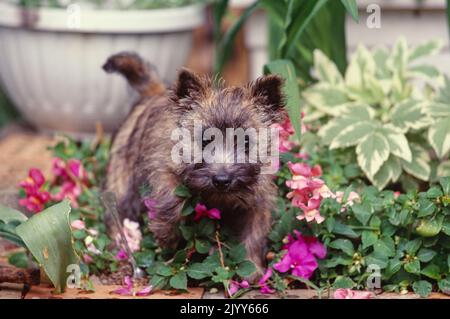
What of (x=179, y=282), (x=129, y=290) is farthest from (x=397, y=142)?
(x=129, y=290)

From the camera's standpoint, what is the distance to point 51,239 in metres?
2.87

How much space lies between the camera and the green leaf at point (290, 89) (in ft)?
10.3

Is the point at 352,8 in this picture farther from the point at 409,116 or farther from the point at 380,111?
the point at 380,111

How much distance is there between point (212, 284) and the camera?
310cm

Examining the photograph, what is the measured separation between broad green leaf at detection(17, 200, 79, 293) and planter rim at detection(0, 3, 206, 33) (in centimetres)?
177

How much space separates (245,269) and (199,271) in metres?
0.17

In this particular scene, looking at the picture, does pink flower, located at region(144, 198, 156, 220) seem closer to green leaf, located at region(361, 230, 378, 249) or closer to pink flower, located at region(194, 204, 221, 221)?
pink flower, located at region(194, 204, 221, 221)

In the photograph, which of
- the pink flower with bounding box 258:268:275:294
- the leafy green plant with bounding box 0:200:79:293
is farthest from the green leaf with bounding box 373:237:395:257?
the leafy green plant with bounding box 0:200:79:293

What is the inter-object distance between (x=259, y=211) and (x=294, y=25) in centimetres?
88

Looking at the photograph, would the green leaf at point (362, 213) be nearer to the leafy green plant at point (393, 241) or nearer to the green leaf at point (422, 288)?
the leafy green plant at point (393, 241)

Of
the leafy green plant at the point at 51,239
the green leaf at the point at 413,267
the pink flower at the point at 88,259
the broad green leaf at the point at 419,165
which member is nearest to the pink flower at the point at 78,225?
the pink flower at the point at 88,259
